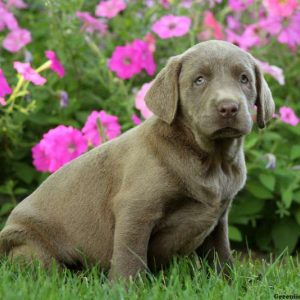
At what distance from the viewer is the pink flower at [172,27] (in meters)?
5.95

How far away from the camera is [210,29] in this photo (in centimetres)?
636

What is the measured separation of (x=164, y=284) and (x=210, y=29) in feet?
9.98

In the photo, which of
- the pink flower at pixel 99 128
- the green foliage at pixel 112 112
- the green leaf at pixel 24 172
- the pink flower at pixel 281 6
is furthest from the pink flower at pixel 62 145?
the pink flower at pixel 281 6

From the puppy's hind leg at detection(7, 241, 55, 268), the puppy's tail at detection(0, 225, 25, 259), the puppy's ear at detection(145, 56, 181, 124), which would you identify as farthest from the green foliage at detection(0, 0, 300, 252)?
the puppy's ear at detection(145, 56, 181, 124)

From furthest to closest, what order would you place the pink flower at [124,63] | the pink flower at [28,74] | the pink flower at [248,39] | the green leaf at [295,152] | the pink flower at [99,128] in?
the pink flower at [248,39]
the pink flower at [124,63]
the green leaf at [295,152]
the pink flower at [99,128]
the pink flower at [28,74]

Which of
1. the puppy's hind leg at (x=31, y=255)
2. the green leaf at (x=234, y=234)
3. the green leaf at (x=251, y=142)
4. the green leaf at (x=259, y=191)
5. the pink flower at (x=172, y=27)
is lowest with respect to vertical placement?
the green leaf at (x=234, y=234)

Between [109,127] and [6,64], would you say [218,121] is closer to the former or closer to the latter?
[109,127]

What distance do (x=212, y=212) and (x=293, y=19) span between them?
2873 mm

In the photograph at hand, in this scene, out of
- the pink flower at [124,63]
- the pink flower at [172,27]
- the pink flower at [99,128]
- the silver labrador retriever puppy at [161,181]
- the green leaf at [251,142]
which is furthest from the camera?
the pink flower at [172,27]

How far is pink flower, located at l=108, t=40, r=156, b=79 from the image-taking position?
19.1 feet

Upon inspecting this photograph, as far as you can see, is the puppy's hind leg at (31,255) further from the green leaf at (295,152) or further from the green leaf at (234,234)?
the green leaf at (295,152)

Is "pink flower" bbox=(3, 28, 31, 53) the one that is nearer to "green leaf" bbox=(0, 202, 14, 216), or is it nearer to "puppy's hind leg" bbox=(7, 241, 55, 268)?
"green leaf" bbox=(0, 202, 14, 216)

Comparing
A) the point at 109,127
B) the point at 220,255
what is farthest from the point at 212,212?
the point at 109,127

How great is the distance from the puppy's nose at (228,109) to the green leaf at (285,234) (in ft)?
7.08
